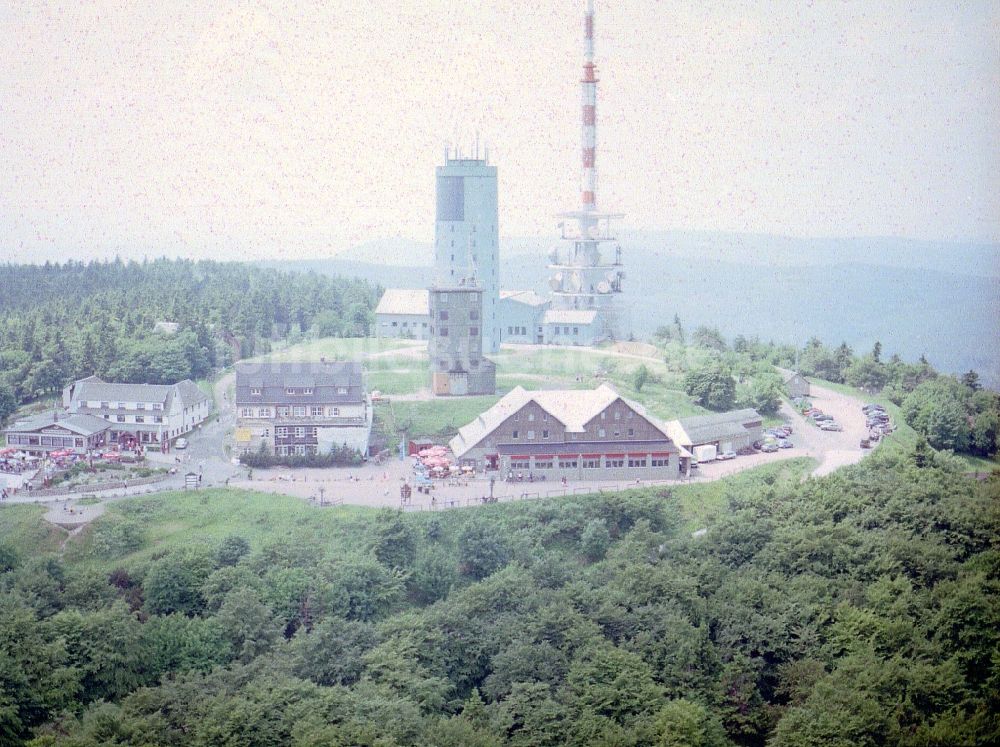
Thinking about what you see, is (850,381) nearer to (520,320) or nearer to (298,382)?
(520,320)

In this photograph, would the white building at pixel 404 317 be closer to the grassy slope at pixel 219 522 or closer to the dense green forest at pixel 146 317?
the dense green forest at pixel 146 317

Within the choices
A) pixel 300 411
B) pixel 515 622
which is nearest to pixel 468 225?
pixel 300 411

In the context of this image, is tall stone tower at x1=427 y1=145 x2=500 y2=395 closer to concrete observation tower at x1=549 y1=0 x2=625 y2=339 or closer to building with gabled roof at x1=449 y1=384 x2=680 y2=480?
concrete observation tower at x1=549 y1=0 x2=625 y2=339

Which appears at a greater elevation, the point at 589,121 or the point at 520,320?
the point at 589,121

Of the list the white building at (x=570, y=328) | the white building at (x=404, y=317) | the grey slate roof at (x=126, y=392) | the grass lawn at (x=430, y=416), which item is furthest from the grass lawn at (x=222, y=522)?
the white building at (x=570, y=328)

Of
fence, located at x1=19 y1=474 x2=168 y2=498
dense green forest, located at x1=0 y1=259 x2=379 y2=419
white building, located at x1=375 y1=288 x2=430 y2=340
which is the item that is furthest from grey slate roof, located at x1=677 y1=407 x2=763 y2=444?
dense green forest, located at x1=0 y1=259 x2=379 y2=419

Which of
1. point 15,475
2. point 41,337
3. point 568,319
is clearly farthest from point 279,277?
point 15,475

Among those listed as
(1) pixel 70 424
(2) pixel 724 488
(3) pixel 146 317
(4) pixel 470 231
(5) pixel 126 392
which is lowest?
(2) pixel 724 488

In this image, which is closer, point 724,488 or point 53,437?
point 724,488
